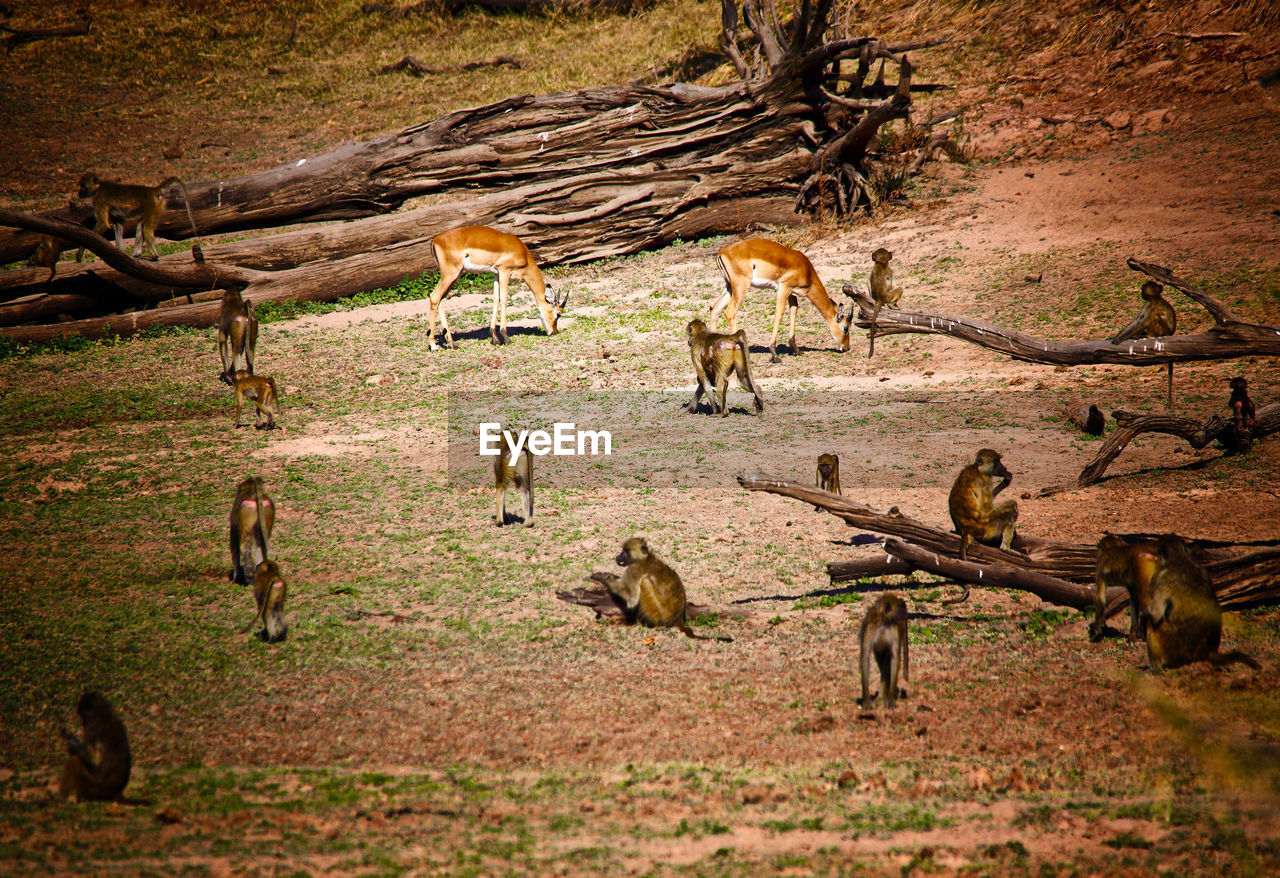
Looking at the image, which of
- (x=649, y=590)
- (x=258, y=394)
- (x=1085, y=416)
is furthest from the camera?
(x=258, y=394)

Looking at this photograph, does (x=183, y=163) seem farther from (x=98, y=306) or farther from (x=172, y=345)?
(x=172, y=345)

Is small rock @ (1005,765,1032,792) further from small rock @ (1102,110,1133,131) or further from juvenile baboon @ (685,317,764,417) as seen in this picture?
small rock @ (1102,110,1133,131)

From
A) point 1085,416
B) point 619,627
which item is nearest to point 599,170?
point 1085,416

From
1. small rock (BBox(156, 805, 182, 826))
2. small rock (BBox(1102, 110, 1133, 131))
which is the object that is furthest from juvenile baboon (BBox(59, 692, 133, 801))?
small rock (BBox(1102, 110, 1133, 131))

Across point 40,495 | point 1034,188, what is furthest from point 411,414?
point 1034,188

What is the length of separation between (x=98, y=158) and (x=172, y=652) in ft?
81.5

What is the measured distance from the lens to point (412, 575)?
8.47 meters

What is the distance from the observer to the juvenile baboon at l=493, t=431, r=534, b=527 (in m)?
9.34

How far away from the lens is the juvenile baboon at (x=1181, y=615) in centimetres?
598

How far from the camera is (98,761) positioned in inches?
186

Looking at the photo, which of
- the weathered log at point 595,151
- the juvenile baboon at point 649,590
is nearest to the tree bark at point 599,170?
the weathered log at point 595,151

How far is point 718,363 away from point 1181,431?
5.26 m

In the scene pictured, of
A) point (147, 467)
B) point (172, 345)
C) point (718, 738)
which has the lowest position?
point (718, 738)

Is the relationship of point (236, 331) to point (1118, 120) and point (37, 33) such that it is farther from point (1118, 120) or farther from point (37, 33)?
point (37, 33)
